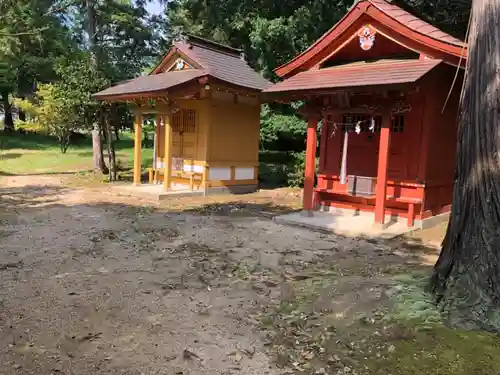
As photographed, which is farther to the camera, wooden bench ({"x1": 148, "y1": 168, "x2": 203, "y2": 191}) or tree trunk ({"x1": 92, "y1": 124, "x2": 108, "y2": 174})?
tree trunk ({"x1": 92, "y1": 124, "x2": 108, "y2": 174})

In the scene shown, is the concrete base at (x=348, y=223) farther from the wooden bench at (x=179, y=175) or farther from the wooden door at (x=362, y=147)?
the wooden bench at (x=179, y=175)

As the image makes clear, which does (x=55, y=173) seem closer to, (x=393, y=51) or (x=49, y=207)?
(x=49, y=207)

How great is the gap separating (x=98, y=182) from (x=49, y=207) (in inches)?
192

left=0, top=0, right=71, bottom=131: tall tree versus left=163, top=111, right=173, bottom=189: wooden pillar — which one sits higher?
left=0, top=0, right=71, bottom=131: tall tree

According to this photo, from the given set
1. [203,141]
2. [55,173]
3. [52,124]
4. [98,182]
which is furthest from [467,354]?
[52,124]

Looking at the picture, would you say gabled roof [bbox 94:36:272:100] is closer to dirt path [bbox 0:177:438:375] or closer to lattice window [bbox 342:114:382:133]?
lattice window [bbox 342:114:382:133]

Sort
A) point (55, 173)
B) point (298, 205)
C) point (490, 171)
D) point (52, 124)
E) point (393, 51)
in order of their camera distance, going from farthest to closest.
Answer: point (52, 124) < point (55, 173) < point (298, 205) < point (393, 51) < point (490, 171)

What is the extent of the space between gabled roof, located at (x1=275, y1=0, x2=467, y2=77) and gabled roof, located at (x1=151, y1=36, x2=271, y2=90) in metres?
3.39

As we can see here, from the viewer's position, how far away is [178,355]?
3584 millimetres

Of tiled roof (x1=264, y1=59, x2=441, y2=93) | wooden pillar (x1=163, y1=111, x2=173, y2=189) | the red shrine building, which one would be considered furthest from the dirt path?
wooden pillar (x1=163, y1=111, x2=173, y2=189)

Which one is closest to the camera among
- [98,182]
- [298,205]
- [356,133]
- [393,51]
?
[393,51]

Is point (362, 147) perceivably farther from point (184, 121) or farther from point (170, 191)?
point (184, 121)

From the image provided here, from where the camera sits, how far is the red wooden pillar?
849 cm

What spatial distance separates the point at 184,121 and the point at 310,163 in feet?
17.7
